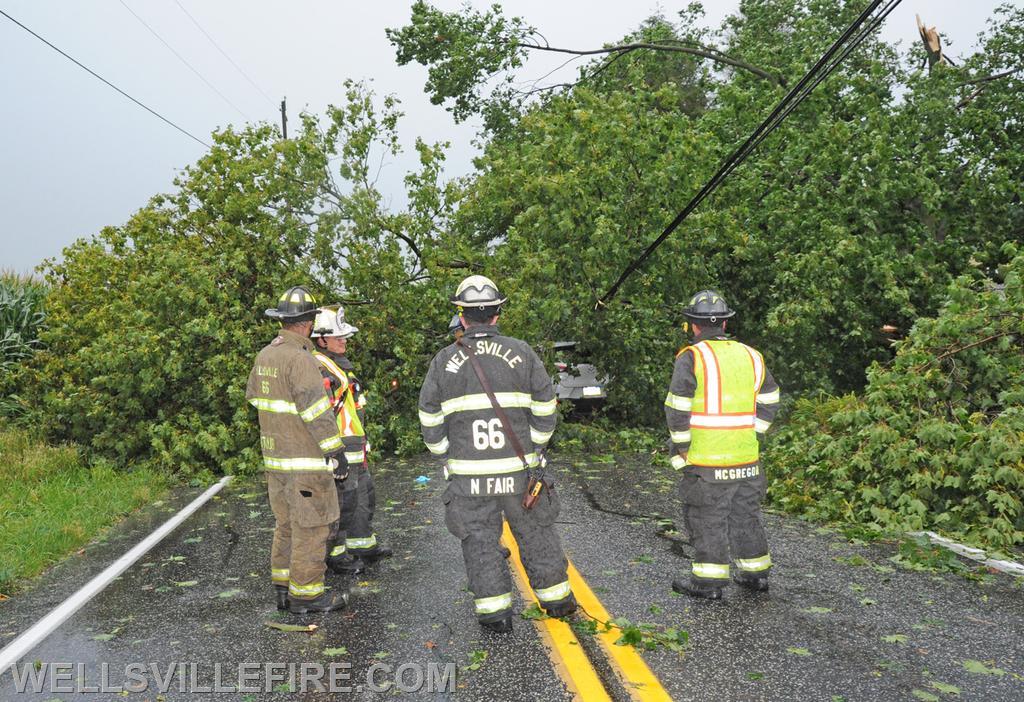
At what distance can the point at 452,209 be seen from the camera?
13.9 meters

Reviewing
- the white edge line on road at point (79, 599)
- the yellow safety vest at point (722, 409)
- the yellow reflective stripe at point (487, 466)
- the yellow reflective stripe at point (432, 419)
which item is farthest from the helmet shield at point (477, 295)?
the white edge line on road at point (79, 599)

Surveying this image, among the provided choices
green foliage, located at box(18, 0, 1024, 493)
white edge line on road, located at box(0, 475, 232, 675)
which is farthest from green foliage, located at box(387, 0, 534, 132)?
white edge line on road, located at box(0, 475, 232, 675)

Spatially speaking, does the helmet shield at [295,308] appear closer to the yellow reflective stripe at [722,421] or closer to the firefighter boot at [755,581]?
the yellow reflective stripe at [722,421]

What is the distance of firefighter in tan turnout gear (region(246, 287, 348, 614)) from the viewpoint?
5648mm

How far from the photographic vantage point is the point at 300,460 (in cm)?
570

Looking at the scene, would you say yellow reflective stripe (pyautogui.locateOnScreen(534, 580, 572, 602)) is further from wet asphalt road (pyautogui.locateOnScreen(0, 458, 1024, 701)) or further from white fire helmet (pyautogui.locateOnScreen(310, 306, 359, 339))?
white fire helmet (pyautogui.locateOnScreen(310, 306, 359, 339))

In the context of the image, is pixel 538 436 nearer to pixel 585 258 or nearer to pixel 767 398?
pixel 767 398

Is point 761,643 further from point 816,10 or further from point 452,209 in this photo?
point 816,10

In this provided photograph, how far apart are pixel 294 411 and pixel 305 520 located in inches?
26.0

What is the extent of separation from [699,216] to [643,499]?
615 cm

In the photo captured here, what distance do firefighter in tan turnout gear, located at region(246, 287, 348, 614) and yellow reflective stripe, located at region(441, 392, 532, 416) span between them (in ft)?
2.67

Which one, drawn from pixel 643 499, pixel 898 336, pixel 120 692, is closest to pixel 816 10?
pixel 898 336

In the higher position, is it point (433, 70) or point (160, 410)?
point (433, 70)

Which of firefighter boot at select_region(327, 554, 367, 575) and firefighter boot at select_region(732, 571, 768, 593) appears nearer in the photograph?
firefighter boot at select_region(732, 571, 768, 593)
